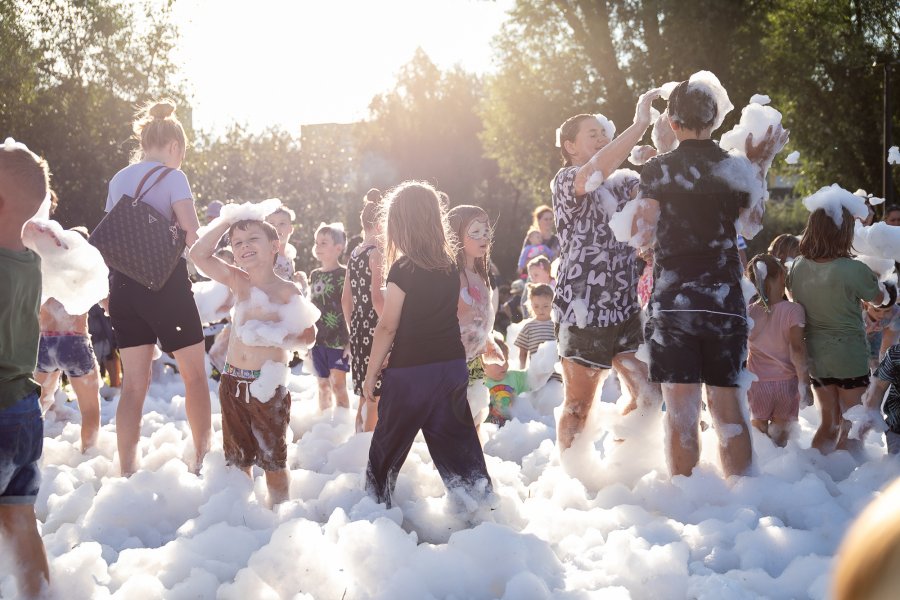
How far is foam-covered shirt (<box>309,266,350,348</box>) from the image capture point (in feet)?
26.0

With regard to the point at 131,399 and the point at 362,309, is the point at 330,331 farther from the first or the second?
the point at 131,399

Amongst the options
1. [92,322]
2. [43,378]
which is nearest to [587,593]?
[43,378]

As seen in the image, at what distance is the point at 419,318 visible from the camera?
14.6 feet

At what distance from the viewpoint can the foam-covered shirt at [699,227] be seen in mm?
4574

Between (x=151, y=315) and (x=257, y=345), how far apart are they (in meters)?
0.76

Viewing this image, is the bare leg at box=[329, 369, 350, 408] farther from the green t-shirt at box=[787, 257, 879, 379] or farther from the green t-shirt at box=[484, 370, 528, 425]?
the green t-shirt at box=[787, 257, 879, 379]

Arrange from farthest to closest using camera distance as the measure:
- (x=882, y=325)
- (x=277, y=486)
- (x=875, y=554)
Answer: (x=882, y=325)
(x=277, y=486)
(x=875, y=554)

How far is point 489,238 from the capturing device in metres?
5.81

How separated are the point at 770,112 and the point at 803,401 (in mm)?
2026

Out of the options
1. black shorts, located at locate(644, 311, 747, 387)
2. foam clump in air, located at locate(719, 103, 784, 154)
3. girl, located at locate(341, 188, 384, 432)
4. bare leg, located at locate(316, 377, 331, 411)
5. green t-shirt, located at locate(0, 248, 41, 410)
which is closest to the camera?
green t-shirt, located at locate(0, 248, 41, 410)

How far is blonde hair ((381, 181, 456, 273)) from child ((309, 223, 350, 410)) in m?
3.28

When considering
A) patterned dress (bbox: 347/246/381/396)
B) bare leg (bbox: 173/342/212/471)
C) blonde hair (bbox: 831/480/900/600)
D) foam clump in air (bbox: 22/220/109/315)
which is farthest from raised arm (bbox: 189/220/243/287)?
blonde hair (bbox: 831/480/900/600)

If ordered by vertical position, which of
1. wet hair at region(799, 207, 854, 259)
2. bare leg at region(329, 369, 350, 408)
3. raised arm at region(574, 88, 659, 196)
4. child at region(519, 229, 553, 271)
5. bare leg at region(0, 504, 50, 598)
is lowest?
bare leg at region(329, 369, 350, 408)

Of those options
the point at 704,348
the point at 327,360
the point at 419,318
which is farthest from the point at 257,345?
the point at 327,360
